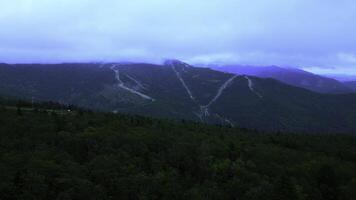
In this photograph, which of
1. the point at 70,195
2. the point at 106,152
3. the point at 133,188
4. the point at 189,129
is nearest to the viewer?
the point at 70,195

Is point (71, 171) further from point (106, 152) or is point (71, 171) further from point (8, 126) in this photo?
point (8, 126)

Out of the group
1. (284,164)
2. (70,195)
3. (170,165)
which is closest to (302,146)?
(284,164)

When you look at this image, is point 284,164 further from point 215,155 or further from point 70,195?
point 70,195

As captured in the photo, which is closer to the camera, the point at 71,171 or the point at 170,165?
the point at 71,171

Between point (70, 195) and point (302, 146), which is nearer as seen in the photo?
point (70, 195)

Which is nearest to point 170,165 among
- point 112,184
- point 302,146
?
point 112,184

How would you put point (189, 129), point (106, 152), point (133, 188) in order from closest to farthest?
point (133, 188) → point (106, 152) → point (189, 129)
